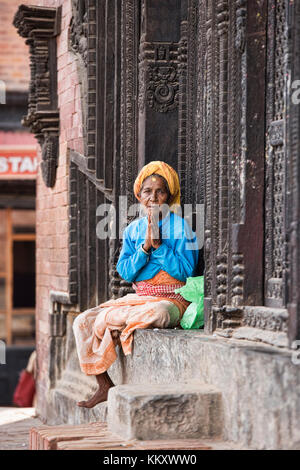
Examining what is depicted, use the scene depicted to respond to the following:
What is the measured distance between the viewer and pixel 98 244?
9281 millimetres

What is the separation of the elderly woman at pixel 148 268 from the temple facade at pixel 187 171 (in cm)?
18

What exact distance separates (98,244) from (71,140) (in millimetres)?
1170

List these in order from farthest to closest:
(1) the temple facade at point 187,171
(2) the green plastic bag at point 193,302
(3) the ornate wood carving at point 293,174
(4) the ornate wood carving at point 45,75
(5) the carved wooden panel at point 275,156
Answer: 1. (4) the ornate wood carving at point 45,75
2. (2) the green plastic bag at point 193,302
3. (5) the carved wooden panel at point 275,156
4. (1) the temple facade at point 187,171
5. (3) the ornate wood carving at point 293,174

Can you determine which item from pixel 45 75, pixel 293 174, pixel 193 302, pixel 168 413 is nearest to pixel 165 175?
pixel 193 302

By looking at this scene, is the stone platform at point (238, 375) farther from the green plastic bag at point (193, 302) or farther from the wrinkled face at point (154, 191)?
the wrinkled face at point (154, 191)

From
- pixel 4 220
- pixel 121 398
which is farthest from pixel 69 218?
pixel 4 220

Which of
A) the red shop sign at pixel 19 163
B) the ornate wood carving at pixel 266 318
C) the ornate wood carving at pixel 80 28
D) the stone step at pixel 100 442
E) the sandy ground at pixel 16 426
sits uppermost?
the ornate wood carving at pixel 80 28

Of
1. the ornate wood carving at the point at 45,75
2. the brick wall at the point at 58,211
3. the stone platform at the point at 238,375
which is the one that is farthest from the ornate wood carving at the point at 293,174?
the ornate wood carving at the point at 45,75

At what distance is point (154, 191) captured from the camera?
23.6 feet

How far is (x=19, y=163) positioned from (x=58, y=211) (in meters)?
5.53

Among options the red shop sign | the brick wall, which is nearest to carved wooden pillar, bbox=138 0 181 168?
the brick wall

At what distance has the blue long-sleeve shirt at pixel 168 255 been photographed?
23.6 feet

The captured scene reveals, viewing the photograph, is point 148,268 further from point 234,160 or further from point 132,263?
point 234,160

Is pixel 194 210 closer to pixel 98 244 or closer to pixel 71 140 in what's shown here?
pixel 98 244
